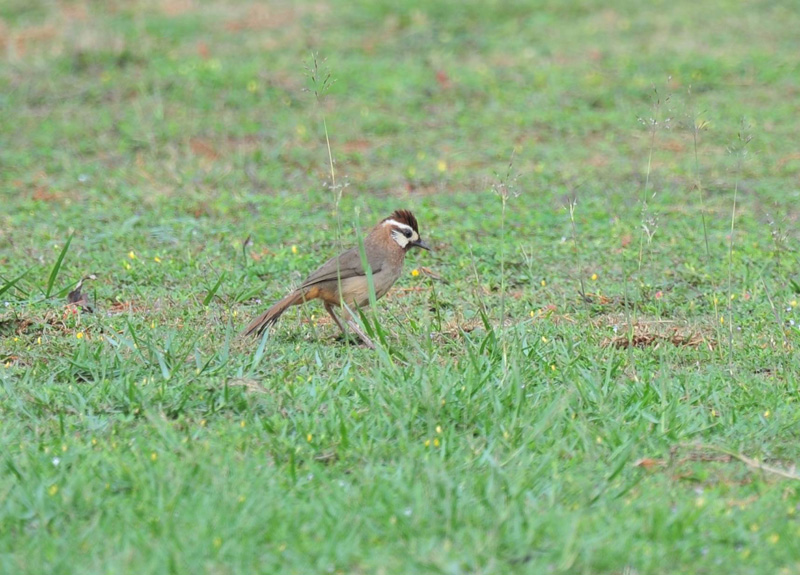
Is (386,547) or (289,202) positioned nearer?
(386,547)

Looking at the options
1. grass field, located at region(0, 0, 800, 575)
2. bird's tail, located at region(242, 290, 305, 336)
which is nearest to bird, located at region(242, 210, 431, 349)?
bird's tail, located at region(242, 290, 305, 336)

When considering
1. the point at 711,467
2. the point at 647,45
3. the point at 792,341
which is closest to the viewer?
the point at 711,467

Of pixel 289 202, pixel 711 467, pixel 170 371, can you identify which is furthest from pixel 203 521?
pixel 289 202

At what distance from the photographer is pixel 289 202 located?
10.4 m

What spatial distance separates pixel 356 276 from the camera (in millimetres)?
7723

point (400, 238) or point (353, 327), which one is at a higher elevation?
point (400, 238)

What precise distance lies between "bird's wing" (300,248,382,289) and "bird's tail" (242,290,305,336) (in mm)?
105

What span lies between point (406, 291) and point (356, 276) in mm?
916

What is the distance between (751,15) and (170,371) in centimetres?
1166

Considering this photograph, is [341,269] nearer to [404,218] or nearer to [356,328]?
[356,328]

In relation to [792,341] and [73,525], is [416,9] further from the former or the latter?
[73,525]

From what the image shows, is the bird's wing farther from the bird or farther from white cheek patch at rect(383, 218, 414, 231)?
white cheek patch at rect(383, 218, 414, 231)

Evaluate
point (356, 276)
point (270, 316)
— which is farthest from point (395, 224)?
point (270, 316)

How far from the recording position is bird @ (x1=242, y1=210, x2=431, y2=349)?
7402 mm
